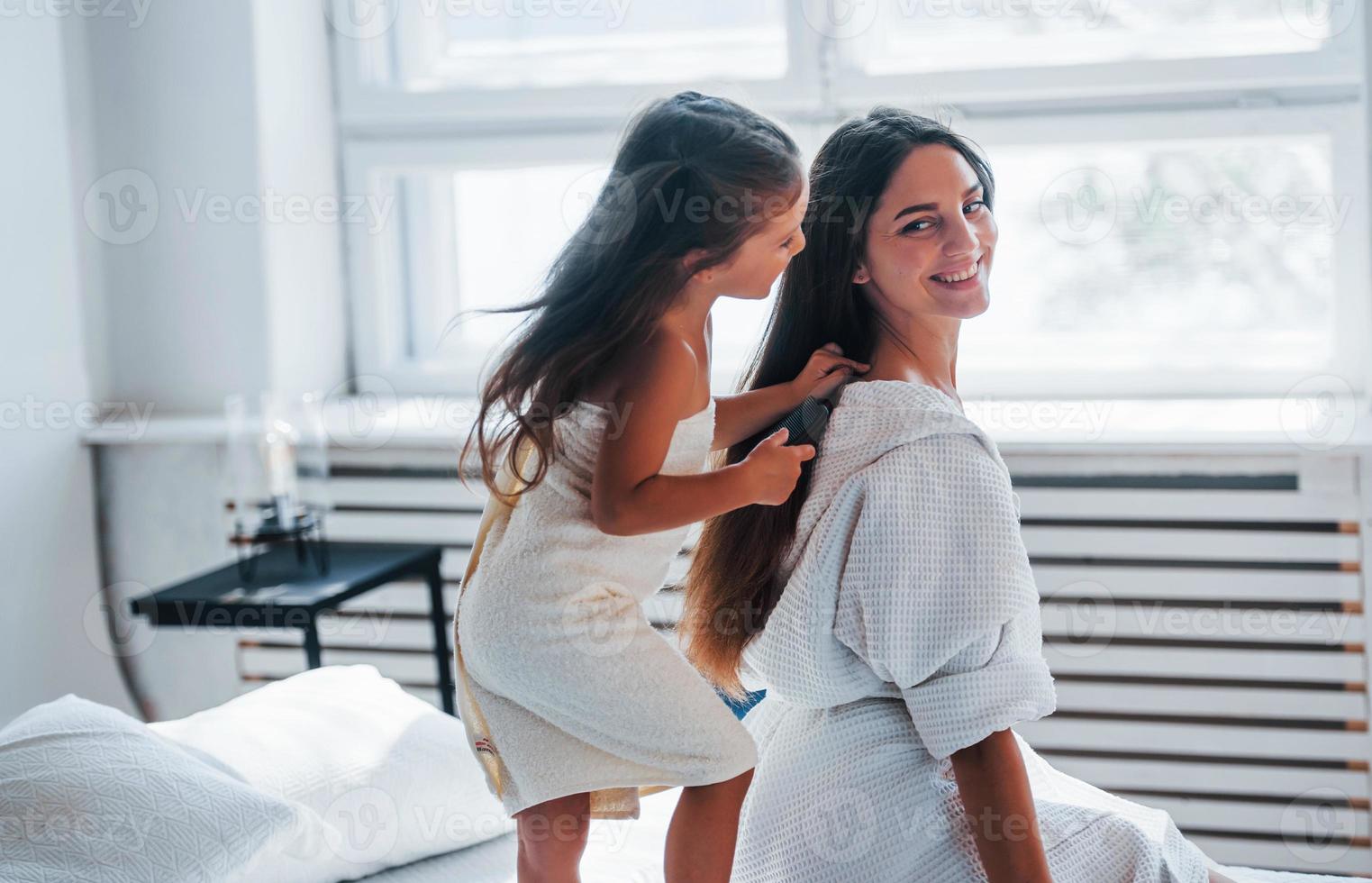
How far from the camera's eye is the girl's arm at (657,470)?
3.40 ft

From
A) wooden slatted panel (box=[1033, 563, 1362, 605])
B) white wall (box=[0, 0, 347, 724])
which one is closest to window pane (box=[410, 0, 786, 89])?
white wall (box=[0, 0, 347, 724])

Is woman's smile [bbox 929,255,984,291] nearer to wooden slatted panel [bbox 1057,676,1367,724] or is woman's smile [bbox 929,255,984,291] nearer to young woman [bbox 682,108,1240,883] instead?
young woman [bbox 682,108,1240,883]

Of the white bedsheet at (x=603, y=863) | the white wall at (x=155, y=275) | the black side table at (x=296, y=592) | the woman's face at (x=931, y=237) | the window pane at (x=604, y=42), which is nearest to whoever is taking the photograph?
the woman's face at (x=931, y=237)

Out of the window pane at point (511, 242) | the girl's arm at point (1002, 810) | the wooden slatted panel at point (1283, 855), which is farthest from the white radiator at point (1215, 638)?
the girl's arm at point (1002, 810)

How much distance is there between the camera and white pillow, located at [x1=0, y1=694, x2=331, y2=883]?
124 cm

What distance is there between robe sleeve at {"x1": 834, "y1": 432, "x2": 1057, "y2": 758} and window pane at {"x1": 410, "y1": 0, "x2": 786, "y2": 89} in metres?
1.53

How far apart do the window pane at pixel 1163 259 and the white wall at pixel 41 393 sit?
1677mm

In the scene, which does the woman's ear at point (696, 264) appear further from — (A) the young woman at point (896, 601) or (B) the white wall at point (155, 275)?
(B) the white wall at point (155, 275)

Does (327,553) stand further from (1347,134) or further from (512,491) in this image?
(1347,134)

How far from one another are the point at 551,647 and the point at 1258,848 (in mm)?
1576

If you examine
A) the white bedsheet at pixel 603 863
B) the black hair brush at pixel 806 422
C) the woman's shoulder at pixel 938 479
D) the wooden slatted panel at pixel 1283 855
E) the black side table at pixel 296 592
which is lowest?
the wooden slatted panel at pixel 1283 855

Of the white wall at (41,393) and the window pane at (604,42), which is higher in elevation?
the window pane at (604,42)

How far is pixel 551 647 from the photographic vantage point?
1069 mm

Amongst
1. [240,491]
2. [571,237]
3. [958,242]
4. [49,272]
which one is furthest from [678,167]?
[49,272]
